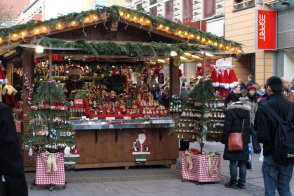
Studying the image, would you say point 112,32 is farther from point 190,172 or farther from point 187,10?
point 187,10

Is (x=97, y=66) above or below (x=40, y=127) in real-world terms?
above

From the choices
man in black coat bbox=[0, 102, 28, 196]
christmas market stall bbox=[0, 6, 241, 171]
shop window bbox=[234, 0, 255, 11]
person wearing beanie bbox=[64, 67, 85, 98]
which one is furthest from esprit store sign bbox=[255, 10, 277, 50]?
man in black coat bbox=[0, 102, 28, 196]

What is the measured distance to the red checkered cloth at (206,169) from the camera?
9.39m

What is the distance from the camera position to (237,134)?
882cm

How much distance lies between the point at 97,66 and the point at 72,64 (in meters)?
0.66

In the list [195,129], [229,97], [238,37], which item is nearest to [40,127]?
[195,129]

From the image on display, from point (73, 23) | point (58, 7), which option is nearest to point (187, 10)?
point (73, 23)

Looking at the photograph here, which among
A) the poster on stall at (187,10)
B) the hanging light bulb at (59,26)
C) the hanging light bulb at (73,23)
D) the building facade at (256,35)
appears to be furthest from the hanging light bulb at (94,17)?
the poster on stall at (187,10)

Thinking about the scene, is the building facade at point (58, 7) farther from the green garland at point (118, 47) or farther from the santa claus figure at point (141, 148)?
the green garland at point (118, 47)

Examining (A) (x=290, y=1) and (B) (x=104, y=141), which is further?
(A) (x=290, y=1)

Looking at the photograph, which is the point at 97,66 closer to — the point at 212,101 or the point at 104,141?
the point at 104,141

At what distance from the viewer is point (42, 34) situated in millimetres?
10125

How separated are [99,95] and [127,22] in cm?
214

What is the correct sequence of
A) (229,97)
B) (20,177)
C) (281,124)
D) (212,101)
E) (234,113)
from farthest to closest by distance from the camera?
(229,97) < (212,101) < (234,113) < (281,124) < (20,177)
